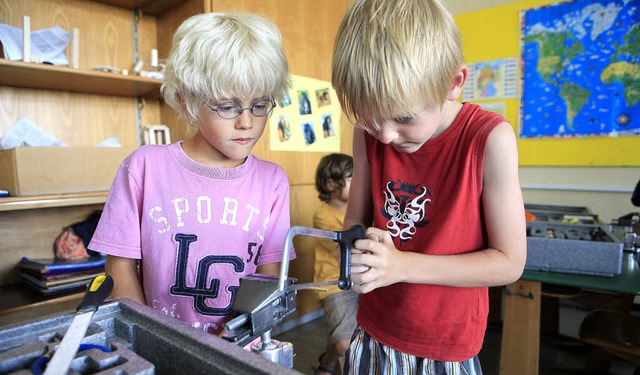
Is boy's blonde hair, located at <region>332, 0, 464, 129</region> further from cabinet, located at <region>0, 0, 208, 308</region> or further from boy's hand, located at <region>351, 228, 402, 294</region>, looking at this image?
cabinet, located at <region>0, 0, 208, 308</region>

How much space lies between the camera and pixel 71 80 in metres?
1.69

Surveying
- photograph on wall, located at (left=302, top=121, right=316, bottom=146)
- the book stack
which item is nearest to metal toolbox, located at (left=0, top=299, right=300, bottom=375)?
the book stack

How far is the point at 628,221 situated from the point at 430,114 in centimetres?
171

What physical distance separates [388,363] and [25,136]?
171 cm

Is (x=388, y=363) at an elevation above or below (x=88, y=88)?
below

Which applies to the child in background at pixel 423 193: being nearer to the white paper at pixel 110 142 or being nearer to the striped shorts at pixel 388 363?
the striped shorts at pixel 388 363

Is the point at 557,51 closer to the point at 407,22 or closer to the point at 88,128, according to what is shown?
the point at 407,22

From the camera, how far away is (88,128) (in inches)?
76.8

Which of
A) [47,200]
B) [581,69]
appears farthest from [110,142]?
[581,69]

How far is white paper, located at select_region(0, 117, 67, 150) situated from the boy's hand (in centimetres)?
166

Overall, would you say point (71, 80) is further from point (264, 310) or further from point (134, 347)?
point (264, 310)

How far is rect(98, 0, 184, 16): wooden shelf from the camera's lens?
6.34 ft

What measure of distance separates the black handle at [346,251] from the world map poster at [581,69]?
2.71 m

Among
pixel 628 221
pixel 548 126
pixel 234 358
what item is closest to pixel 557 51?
pixel 548 126
